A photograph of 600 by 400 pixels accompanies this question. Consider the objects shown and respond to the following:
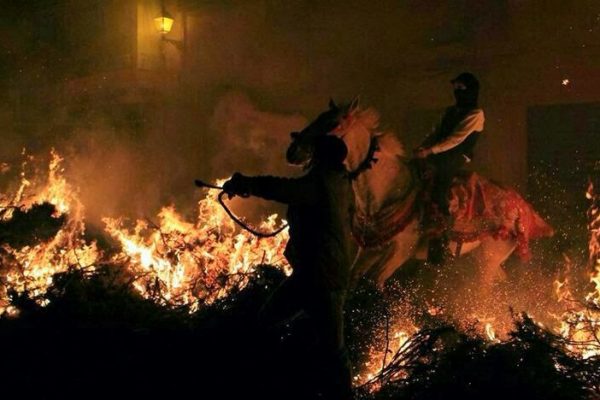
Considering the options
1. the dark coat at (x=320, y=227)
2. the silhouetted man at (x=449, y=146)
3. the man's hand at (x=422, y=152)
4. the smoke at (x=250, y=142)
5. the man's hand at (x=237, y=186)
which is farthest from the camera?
the smoke at (x=250, y=142)

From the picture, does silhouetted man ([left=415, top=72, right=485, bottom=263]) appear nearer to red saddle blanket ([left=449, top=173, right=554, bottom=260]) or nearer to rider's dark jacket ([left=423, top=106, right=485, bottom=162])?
rider's dark jacket ([left=423, top=106, right=485, bottom=162])

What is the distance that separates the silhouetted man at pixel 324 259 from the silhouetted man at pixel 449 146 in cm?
319

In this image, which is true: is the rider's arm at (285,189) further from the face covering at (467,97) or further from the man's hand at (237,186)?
the face covering at (467,97)

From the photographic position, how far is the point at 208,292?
6160 millimetres

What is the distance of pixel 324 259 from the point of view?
452 cm

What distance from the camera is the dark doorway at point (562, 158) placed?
11320mm

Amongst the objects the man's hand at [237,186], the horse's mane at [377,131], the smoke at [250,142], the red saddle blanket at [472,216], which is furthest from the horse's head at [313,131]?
the smoke at [250,142]

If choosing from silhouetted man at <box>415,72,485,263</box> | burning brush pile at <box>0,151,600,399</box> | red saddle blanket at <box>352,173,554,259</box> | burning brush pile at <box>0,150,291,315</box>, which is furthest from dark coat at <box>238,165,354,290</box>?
silhouetted man at <box>415,72,485,263</box>

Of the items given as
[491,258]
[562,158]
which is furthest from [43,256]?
[562,158]

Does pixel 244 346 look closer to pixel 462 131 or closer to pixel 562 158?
pixel 462 131

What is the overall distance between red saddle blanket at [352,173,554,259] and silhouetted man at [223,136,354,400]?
2618mm

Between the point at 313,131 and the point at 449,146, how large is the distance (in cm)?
206

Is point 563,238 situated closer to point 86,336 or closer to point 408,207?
point 408,207

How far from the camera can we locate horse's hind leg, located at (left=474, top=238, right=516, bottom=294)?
318 inches
